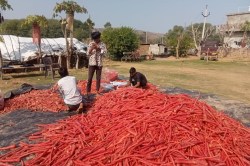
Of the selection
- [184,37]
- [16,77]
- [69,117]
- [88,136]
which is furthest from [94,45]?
[184,37]

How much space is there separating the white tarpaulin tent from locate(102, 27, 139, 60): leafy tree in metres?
5.57

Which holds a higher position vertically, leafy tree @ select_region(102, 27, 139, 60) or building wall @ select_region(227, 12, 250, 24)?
building wall @ select_region(227, 12, 250, 24)

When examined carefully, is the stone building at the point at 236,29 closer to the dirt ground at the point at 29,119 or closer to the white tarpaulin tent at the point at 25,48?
the white tarpaulin tent at the point at 25,48

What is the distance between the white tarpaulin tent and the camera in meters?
18.9

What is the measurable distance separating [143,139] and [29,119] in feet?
9.59

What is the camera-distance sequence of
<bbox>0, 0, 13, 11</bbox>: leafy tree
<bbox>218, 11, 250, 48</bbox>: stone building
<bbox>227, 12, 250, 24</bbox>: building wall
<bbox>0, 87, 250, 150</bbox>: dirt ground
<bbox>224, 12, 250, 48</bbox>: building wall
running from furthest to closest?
<bbox>227, 12, 250, 24</bbox>: building wall
<bbox>224, 12, 250, 48</bbox>: building wall
<bbox>218, 11, 250, 48</bbox>: stone building
<bbox>0, 0, 13, 11</bbox>: leafy tree
<bbox>0, 87, 250, 150</bbox>: dirt ground

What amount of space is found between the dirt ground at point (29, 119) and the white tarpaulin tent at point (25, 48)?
41.0ft

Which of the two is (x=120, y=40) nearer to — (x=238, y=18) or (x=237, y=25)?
(x=237, y=25)

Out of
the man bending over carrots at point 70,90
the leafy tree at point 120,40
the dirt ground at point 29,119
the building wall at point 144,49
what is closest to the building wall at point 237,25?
the building wall at point 144,49

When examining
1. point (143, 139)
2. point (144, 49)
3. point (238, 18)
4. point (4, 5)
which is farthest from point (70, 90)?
point (238, 18)

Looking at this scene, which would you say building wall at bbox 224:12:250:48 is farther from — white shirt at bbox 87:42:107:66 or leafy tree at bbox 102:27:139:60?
white shirt at bbox 87:42:107:66

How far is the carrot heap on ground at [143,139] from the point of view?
181 inches

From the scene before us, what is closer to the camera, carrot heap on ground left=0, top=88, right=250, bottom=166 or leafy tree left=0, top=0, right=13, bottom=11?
carrot heap on ground left=0, top=88, right=250, bottom=166

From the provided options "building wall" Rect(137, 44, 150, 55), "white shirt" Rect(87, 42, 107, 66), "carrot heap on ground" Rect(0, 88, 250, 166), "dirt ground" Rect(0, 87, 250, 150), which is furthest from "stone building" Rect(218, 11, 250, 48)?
"carrot heap on ground" Rect(0, 88, 250, 166)
